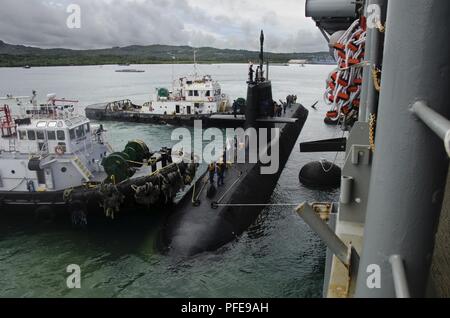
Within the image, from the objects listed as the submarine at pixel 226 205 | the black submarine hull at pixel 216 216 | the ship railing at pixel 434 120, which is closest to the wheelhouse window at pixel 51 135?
the submarine at pixel 226 205

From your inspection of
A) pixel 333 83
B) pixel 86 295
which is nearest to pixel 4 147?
pixel 86 295

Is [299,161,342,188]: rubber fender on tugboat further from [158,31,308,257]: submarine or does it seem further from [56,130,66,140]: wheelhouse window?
[56,130,66,140]: wheelhouse window

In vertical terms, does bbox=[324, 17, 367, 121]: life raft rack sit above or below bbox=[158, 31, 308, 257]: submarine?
above

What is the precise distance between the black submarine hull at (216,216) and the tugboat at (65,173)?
1.99 m

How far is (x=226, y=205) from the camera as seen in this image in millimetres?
15680

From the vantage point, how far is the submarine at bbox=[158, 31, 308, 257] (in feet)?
46.3

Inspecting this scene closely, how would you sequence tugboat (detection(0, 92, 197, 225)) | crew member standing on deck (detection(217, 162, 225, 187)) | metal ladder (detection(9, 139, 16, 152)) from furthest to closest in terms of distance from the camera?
metal ladder (detection(9, 139, 16, 152)) → crew member standing on deck (detection(217, 162, 225, 187)) → tugboat (detection(0, 92, 197, 225))

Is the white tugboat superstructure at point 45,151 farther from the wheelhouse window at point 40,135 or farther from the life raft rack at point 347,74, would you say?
the life raft rack at point 347,74

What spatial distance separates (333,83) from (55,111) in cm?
1548

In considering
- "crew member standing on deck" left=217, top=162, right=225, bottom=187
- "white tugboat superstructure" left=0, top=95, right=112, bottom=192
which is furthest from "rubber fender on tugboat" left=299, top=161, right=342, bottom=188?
"white tugboat superstructure" left=0, top=95, right=112, bottom=192

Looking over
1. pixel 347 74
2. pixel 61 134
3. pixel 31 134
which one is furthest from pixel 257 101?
pixel 347 74

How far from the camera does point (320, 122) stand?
5159 centimetres
